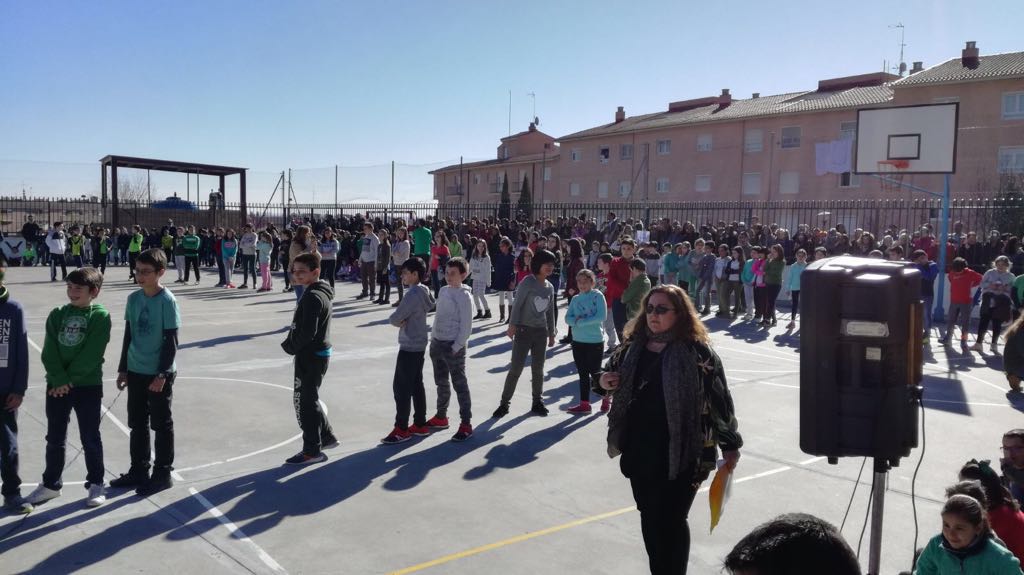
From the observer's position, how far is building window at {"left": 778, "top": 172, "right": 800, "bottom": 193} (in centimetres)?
4409

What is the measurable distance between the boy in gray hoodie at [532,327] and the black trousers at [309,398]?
2.18m

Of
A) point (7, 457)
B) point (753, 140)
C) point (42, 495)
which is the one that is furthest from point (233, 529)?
point (753, 140)

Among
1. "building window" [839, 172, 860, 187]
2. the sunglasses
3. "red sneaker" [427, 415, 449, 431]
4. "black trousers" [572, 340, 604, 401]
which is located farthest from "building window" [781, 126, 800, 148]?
the sunglasses

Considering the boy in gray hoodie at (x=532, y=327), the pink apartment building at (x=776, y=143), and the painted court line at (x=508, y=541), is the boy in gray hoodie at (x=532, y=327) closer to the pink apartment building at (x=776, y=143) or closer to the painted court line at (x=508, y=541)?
the painted court line at (x=508, y=541)

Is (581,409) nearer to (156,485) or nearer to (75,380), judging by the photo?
(156,485)

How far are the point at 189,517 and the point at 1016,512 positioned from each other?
197 inches

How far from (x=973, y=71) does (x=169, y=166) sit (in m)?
35.9

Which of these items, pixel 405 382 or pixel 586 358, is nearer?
pixel 405 382

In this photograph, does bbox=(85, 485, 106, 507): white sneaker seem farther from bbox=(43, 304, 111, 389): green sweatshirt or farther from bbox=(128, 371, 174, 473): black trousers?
bbox=(43, 304, 111, 389): green sweatshirt

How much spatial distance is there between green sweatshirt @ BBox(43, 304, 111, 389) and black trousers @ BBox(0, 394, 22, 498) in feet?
1.06

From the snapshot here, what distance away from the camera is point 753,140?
151ft

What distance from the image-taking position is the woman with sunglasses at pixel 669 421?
4141 millimetres

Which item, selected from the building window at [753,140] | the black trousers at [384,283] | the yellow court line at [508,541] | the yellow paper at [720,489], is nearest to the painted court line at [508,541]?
the yellow court line at [508,541]

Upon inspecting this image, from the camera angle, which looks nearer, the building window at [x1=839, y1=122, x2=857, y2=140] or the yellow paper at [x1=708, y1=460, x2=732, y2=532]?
the yellow paper at [x1=708, y1=460, x2=732, y2=532]
